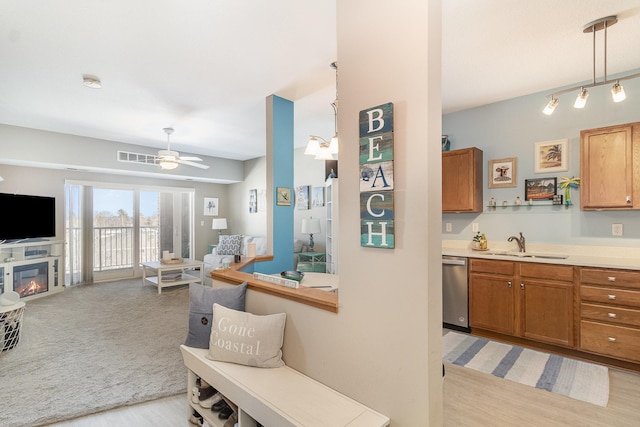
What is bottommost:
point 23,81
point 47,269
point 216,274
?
A: point 47,269

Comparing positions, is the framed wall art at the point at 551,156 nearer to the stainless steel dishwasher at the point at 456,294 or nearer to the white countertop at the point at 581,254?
the white countertop at the point at 581,254

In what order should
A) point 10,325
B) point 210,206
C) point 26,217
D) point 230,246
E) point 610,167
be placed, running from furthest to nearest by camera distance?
point 210,206, point 230,246, point 26,217, point 10,325, point 610,167

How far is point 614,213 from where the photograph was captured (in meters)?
2.96

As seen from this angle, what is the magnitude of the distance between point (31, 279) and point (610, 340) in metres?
7.70

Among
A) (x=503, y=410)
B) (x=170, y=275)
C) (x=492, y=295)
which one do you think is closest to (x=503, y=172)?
(x=492, y=295)

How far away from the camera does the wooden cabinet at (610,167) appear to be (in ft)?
8.91

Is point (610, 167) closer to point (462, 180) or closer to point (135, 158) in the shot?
point (462, 180)

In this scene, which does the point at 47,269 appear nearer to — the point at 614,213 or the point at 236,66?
the point at 236,66

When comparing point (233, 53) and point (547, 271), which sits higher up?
point (233, 53)

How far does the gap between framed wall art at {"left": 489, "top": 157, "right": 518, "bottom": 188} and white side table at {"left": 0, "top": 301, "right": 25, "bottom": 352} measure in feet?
17.8

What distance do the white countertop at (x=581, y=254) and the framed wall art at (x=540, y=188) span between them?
1.78 ft

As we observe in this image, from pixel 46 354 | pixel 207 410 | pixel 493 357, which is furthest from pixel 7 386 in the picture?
Answer: pixel 493 357

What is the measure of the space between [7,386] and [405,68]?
369cm

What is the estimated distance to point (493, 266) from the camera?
10.7ft
